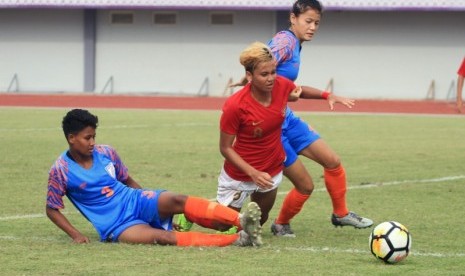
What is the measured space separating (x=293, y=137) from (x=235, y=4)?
27630 mm

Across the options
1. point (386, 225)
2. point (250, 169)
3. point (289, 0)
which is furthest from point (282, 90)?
point (289, 0)

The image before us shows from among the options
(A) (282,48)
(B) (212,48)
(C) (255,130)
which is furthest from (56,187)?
(B) (212,48)

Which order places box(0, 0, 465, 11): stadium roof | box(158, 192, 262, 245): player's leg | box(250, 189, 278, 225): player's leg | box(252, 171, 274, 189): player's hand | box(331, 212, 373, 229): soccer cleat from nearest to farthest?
box(158, 192, 262, 245): player's leg → box(252, 171, 274, 189): player's hand → box(250, 189, 278, 225): player's leg → box(331, 212, 373, 229): soccer cleat → box(0, 0, 465, 11): stadium roof

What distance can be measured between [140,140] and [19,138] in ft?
6.60

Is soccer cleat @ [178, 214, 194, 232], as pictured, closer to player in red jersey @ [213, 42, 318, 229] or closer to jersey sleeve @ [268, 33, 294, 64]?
player in red jersey @ [213, 42, 318, 229]

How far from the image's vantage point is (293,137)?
889 centimetres

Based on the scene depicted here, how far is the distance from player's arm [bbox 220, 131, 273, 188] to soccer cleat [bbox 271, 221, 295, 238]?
816 mm

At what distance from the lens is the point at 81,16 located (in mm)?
38688

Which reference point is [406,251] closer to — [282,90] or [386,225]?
[386,225]

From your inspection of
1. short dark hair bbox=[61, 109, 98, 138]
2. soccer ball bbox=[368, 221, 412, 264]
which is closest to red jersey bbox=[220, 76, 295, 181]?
short dark hair bbox=[61, 109, 98, 138]

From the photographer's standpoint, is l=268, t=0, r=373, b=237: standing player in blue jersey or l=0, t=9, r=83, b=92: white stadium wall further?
l=0, t=9, r=83, b=92: white stadium wall

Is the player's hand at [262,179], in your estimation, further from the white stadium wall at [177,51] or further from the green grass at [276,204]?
the white stadium wall at [177,51]

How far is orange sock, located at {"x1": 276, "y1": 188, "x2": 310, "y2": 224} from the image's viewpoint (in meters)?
8.91

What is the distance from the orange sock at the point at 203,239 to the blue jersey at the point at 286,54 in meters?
1.53
